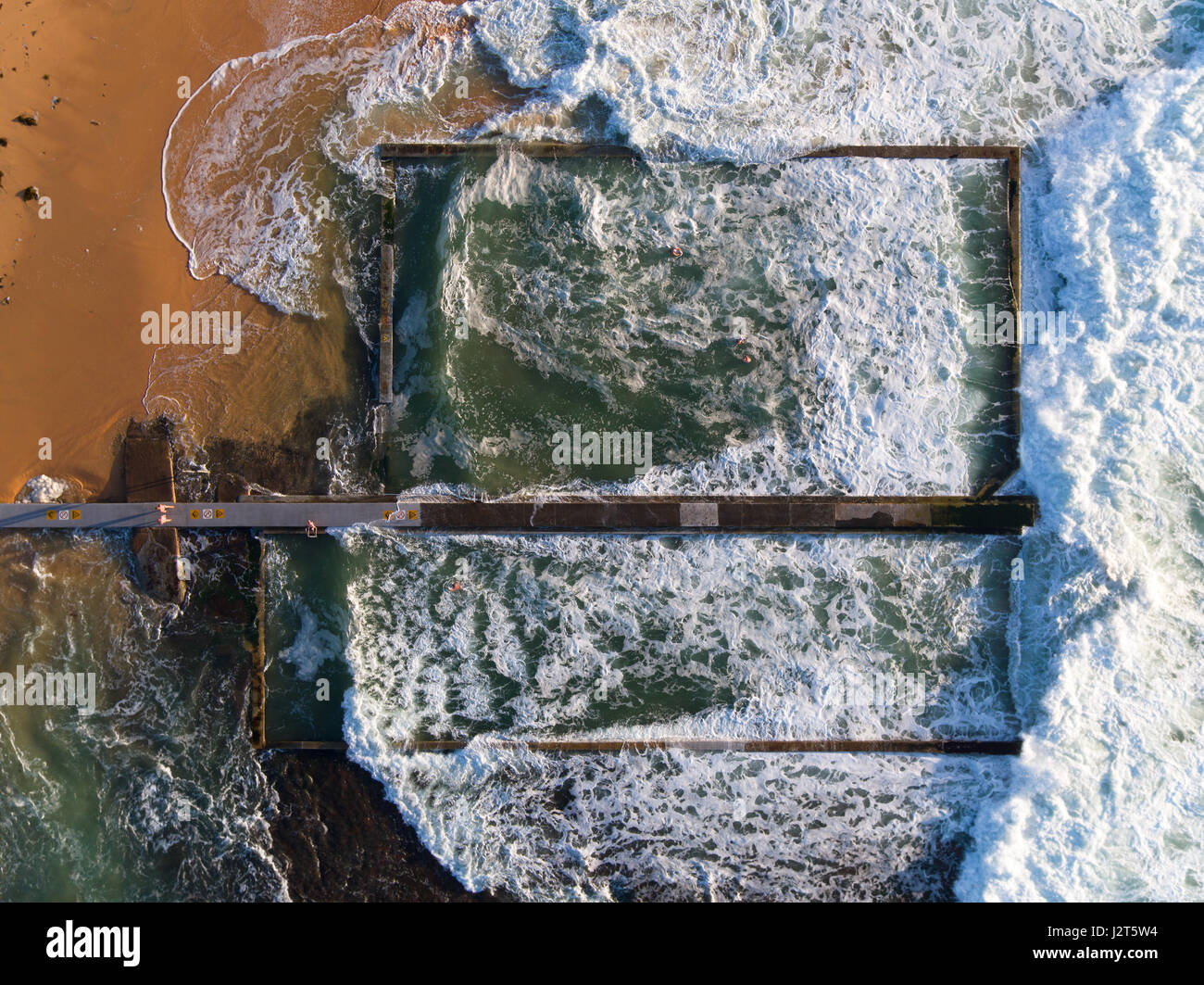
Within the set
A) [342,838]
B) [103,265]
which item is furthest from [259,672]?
[103,265]

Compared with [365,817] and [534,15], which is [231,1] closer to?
[534,15]

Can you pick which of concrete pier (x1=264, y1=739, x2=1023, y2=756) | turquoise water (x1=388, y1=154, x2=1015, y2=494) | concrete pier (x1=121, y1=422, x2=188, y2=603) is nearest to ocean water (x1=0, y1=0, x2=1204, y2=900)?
turquoise water (x1=388, y1=154, x2=1015, y2=494)

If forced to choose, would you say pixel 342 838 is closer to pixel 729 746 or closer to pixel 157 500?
pixel 157 500

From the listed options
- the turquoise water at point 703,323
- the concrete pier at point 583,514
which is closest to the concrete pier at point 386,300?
the turquoise water at point 703,323

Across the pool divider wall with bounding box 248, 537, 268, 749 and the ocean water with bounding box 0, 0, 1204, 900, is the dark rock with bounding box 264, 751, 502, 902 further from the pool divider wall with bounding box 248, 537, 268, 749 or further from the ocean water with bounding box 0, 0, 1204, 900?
the pool divider wall with bounding box 248, 537, 268, 749

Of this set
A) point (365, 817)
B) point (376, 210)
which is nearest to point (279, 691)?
point (365, 817)
